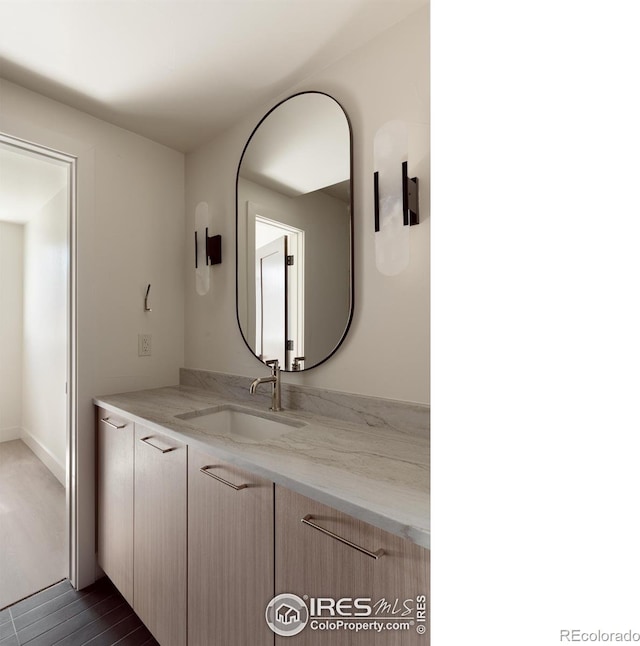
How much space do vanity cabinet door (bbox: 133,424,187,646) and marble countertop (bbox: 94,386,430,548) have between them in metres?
0.10

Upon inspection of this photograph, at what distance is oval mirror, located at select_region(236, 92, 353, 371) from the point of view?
1.45 metres

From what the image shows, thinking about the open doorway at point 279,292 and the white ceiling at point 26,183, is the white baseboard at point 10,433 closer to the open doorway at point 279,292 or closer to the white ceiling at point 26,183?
the white ceiling at point 26,183

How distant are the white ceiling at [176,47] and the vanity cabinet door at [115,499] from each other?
4.83ft

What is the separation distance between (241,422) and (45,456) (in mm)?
2663

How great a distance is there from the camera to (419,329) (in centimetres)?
125

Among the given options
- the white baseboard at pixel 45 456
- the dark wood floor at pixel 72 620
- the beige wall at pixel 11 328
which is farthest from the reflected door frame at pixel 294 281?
the beige wall at pixel 11 328

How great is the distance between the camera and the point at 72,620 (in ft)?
5.09

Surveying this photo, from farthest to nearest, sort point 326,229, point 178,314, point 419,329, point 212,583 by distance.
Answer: point 178,314 → point 326,229 → point 419,329 → point 212,583

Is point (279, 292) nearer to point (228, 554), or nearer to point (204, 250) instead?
point (204, 250)

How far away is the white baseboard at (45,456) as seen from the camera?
112 inches
